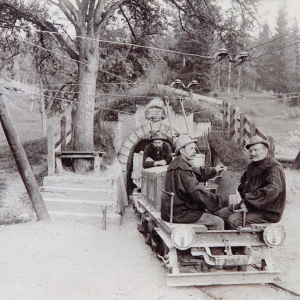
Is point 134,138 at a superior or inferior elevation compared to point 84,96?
inferior

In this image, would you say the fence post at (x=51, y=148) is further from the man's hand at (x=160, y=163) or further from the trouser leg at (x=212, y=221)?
the trouser leg at (x=212, y=221)

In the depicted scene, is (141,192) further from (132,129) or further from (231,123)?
(231,123)

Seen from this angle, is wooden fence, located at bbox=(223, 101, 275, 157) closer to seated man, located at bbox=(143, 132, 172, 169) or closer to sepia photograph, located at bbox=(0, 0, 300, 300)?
sepia photograph, located at bbox=(0, 0, 300, 300)

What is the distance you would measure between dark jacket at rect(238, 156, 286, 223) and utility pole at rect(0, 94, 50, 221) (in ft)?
17.9

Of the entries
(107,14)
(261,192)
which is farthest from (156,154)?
(107,14)

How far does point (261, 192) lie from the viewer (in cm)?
500

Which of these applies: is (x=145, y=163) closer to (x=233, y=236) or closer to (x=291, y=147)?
(x=233, y=236)

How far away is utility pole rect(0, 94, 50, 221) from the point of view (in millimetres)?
8125

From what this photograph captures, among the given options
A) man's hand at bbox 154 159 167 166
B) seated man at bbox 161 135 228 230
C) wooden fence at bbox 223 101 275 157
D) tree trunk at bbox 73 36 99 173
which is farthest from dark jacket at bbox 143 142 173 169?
seated man at bbox 161 135 228 230

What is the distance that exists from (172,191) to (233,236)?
44.1 inches

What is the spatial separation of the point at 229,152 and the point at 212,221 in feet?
30.3

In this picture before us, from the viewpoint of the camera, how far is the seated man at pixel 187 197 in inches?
198

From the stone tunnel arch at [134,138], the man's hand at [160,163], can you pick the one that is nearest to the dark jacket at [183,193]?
the man's hand at [160,163]

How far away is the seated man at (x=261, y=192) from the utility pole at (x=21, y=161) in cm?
503
